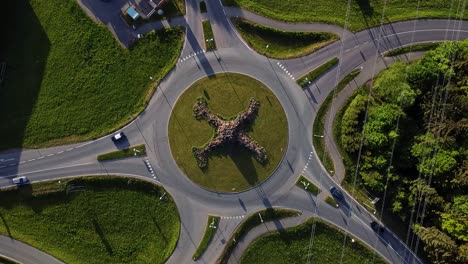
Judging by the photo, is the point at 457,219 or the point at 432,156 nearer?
the point at 457,219

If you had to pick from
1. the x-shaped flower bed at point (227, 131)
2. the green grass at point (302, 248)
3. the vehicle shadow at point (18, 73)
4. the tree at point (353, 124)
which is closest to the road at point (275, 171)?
the green grass at point (302, 248)

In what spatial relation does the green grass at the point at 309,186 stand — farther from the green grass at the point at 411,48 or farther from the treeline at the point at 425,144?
the green grass at the point at 411,48

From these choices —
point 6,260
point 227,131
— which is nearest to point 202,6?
point 227,131

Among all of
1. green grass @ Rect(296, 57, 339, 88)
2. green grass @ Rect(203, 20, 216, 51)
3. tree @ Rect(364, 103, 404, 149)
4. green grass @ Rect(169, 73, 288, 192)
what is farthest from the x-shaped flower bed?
tree @ Rect(364, 103, 404, 149)

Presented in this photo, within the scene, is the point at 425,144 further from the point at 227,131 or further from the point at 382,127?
the point at 227,131

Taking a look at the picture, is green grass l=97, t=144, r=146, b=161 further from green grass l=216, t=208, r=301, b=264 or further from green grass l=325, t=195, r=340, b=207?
green grass l=325, t=195, r=340, b=207

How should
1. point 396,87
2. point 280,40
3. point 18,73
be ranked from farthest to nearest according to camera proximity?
point 280,40
point 18,73
point 396,87
